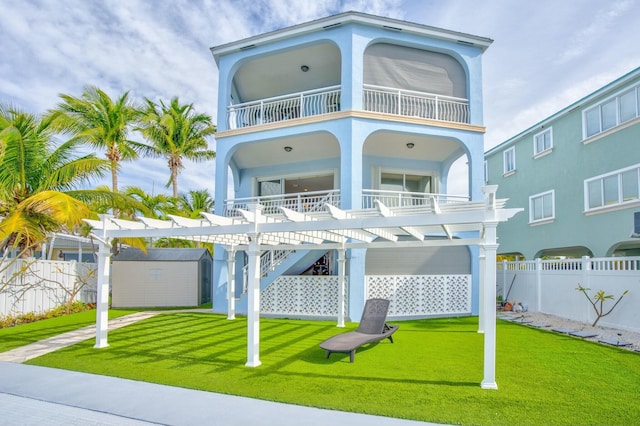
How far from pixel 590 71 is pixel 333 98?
930cm

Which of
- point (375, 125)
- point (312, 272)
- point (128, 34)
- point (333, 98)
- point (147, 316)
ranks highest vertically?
point (128, 34)

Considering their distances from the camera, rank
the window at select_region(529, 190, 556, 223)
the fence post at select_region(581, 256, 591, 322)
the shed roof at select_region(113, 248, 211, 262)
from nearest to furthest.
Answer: the fence post at select_region(581, 256, 591, 322) → the shed roof at select_region(113, 248, 211, 262) → the window at select_region(529, 190, 556, 223)

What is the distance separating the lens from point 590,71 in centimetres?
1488

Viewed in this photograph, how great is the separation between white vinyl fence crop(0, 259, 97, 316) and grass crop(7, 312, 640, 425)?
4539 millimetres

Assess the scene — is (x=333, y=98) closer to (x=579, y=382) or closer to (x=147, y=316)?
(x=147, y=316)

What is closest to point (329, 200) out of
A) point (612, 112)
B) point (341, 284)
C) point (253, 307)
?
point (341, 284)

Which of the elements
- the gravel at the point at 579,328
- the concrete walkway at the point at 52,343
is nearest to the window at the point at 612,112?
the gravel at the point at 579,328

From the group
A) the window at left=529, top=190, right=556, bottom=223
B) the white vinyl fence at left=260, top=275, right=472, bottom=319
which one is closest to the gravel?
the white vinyl fence at left=260, top=275, right=472, bottom=319

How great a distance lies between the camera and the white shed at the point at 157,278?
53.8 ft

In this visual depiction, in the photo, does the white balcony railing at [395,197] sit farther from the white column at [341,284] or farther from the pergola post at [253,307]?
the pergola post at [253,307]

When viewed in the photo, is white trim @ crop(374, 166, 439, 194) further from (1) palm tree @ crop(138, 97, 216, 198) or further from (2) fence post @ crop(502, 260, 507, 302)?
(1) palm tree @ crop(138, 97, 216, 198)

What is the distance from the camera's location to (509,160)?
21578 millimetres

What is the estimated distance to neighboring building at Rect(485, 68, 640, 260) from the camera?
13773 mm

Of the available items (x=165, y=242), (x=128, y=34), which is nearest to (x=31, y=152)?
(x=128, y=34)
